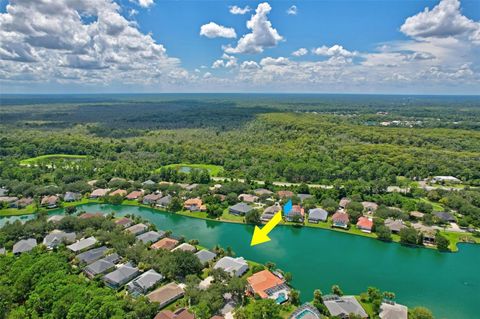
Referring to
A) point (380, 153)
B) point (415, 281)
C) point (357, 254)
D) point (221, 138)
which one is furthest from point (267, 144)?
point (415, 281)

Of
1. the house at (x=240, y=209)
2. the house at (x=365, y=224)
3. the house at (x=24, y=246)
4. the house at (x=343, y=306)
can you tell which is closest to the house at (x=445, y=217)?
the house at (x=365, y=224)

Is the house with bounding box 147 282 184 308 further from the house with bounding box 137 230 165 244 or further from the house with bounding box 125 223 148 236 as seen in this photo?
the house with bounding box 125 223 148 236

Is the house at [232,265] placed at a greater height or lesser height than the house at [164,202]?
greater

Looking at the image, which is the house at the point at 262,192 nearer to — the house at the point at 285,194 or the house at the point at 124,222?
the house at the point at 285,194

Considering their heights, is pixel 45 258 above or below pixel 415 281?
above

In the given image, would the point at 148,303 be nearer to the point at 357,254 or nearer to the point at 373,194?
the point at 357,254

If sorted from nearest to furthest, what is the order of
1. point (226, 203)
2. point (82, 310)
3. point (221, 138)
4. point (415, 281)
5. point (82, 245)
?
point (82, 310), point (415, 281), point (82, 245), point (226, 203), point (221, 138)
